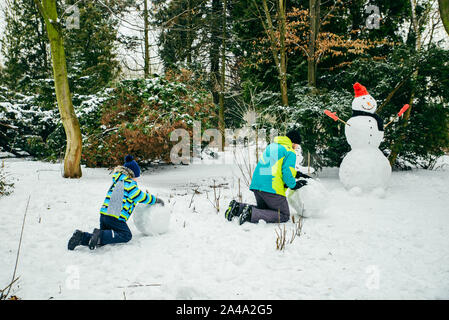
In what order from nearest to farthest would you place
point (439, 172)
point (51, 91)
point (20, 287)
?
point (20, 287) < point (439, 172) < point (51, 91)

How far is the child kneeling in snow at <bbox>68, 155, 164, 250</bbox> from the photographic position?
312cm

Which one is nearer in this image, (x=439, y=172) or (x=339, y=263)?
(x=339, y=263)

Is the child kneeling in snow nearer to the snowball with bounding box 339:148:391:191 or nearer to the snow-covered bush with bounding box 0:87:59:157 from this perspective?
the snowball with bounding box 339:148:391:191

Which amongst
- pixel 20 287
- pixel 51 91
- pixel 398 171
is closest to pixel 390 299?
pixel 20 287

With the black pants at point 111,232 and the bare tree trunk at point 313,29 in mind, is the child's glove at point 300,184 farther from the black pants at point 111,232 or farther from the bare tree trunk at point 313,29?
the bare tree trunk at point 313,29

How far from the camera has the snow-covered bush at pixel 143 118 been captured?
290 inches

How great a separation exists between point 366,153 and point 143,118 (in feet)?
17.8

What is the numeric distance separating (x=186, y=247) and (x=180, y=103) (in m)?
5.15

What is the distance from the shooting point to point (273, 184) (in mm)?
3904

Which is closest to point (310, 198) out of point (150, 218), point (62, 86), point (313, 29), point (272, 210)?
point (272, 210)

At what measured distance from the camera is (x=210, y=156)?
1127cm

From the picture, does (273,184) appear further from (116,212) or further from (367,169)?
(367,169)

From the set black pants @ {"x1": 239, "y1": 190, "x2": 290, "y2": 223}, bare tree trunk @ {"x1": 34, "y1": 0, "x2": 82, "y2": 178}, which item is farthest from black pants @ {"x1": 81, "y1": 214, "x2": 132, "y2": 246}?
bare tree trunk @ {"x1": 34, "y1": 0, "x2": 82, "y2": 178}

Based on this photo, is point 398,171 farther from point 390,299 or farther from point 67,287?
point 67,287
